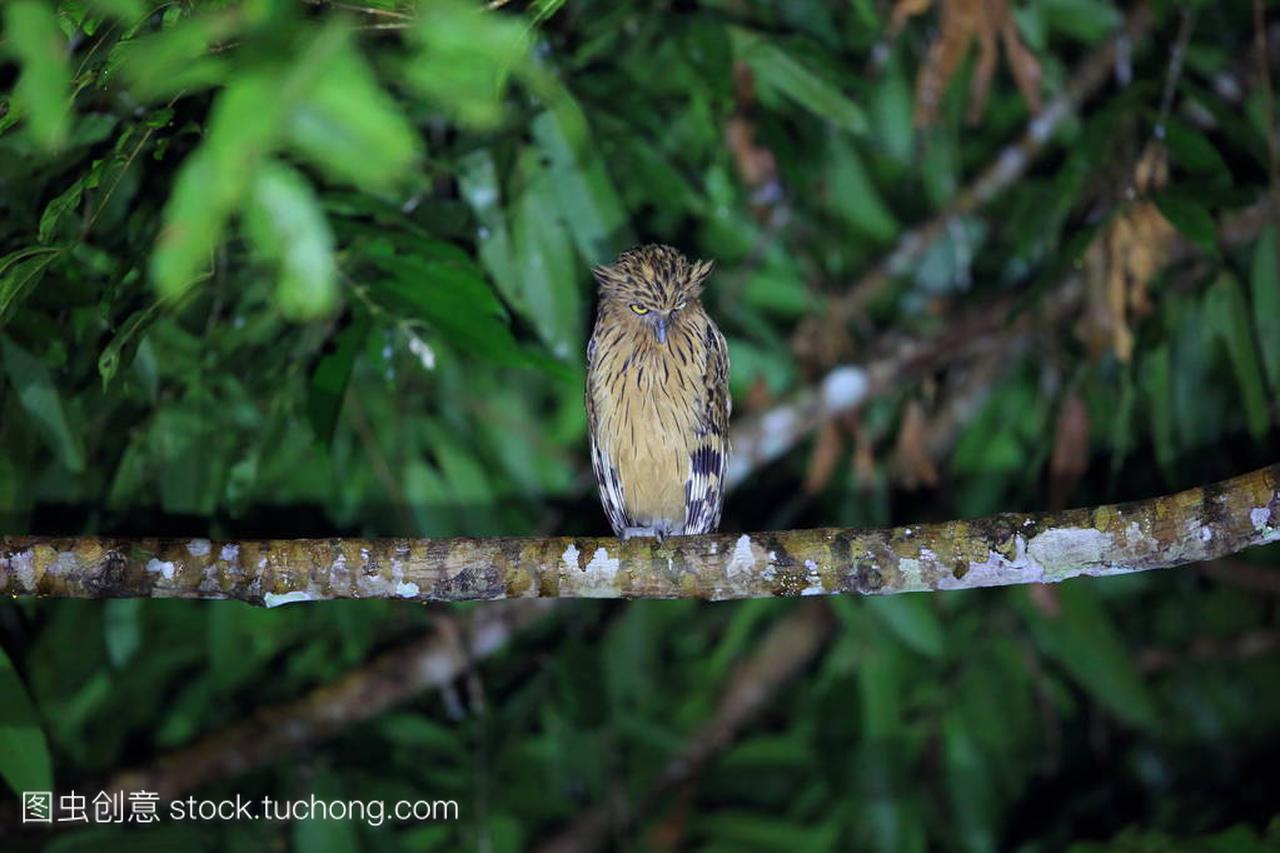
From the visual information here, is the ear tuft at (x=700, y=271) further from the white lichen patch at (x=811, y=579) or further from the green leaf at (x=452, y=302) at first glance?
the white lichen patch at (x=811, y=579)

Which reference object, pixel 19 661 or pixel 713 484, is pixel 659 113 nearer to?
pixel 713 484

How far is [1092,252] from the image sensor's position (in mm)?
4383

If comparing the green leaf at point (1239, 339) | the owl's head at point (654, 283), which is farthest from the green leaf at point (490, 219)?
the green leaf at point (1239, 339)

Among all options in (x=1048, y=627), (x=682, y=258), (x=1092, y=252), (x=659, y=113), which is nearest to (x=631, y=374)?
(x=682, y=258)

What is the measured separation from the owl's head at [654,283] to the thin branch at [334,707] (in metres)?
1.47

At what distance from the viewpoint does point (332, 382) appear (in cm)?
314

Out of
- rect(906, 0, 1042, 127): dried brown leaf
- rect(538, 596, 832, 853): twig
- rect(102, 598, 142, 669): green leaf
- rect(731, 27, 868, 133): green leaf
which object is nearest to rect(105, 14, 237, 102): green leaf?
rect(731, 27, 868, 133): green leaf

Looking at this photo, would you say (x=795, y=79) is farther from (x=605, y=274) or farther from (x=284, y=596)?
(x=284, y=596)

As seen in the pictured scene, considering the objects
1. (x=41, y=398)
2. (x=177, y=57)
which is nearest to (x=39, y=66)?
(x=177, y=57)

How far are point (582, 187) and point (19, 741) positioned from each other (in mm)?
2186

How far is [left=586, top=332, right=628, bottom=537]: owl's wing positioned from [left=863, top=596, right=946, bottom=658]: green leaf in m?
1.13

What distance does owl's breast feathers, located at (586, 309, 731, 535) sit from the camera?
3807mm

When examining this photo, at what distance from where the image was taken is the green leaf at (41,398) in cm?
311

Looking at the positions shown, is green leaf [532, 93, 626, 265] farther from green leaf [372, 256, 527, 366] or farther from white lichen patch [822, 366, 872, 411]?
white lichen patch [822, 366, 872, 411]
